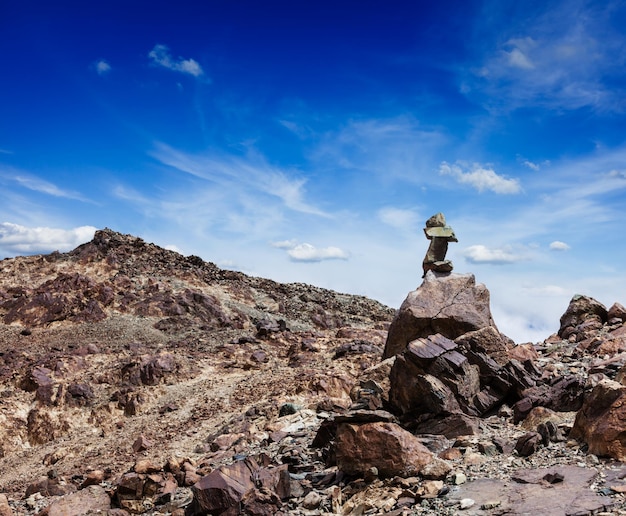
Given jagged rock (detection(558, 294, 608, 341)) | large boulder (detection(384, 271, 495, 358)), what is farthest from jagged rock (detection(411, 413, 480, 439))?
jagged rock (detection(558, 294, 608, 341))

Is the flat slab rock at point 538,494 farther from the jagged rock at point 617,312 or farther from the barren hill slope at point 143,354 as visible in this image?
the jagged rock at point 617,312

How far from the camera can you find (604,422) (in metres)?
8.40

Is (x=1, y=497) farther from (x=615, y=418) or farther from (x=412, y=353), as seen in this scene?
(x=615, y=418)

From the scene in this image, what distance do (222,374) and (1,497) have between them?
1234cm

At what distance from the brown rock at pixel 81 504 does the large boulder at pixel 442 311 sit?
852 cm

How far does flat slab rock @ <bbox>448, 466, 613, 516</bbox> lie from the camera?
697 centimetres

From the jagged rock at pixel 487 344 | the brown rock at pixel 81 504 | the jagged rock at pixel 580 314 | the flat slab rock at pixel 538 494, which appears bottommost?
the brown rock at pixel 81 504

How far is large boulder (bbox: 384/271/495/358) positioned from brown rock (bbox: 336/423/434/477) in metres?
6.74

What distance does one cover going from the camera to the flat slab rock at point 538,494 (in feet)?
22.9

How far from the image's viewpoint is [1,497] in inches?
464

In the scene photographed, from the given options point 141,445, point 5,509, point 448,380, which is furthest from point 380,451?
point 141,445

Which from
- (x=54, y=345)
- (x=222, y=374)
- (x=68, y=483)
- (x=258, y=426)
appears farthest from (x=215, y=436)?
(x=54, y=345)

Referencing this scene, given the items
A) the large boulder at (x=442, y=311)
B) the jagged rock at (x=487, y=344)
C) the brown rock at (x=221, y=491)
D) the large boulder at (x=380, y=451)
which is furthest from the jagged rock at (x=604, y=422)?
the large boulder at (x=442, y=311)

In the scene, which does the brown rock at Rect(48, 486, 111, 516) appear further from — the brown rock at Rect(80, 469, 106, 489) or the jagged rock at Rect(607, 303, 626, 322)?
the jagged rock at Rect(607, 303, 626, 322)
